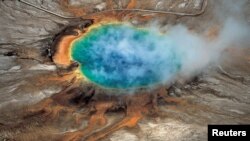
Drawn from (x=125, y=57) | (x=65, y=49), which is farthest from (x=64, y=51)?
(x=125, y=57)

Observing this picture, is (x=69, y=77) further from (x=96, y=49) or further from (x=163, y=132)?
(x=163, y=132)

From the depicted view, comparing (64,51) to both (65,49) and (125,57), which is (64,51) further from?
(125,57)

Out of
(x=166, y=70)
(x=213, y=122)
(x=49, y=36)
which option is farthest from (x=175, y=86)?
(x=49, y=36)

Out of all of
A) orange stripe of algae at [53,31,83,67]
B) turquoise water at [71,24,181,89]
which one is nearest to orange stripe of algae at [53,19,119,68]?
orange stripe of algae at [53,31,83,67]

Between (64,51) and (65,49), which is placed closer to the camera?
(64,51)

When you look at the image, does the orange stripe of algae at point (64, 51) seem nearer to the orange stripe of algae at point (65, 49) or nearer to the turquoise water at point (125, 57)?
the orange stripe of algae at point (65, 49)

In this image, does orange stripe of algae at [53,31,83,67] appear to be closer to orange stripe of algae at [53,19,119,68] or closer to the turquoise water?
orange stripe of algae at [53,19,119,68]
